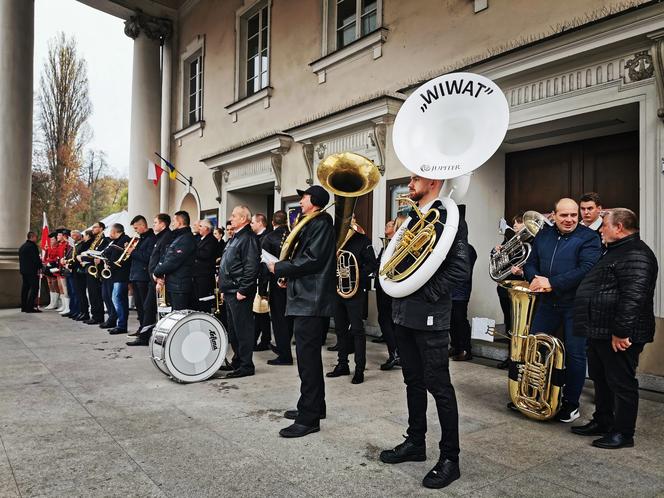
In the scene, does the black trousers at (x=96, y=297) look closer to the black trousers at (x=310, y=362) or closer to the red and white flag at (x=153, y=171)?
the red and white flag at (x=153, y=171)

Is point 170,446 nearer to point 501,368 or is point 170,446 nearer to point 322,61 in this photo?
point 501,368

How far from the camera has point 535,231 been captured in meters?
4.53

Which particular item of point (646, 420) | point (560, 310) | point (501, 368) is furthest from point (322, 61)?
point (646, 420)

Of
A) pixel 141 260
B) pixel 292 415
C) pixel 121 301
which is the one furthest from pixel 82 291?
pixel 292 415

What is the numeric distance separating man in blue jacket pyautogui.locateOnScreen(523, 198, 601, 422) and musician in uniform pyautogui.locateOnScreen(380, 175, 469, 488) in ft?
4.80

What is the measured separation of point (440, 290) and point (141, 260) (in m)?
6.04

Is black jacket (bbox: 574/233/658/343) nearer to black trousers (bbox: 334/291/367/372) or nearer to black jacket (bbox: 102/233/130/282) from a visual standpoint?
black trousers (bbox: 334/291/367/372)

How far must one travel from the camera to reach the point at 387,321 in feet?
20.7

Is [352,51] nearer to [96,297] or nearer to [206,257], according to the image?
[206,257]

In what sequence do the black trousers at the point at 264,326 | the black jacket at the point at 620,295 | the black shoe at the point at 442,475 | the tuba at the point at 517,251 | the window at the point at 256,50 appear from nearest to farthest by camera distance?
→ the black shoe at the point at 442,475 < the black jacket at the point at 620,295 < the tuba at the point at 517,251 < the black trousers at the point at 264,326 < the window at the point at 256,50

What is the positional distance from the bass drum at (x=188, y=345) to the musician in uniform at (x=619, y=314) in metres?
3.34

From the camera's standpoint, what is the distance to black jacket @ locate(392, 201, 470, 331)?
307 cm

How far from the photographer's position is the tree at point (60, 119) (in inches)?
1182

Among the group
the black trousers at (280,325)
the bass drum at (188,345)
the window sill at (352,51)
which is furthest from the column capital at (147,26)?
the bass drum at (188,345)
